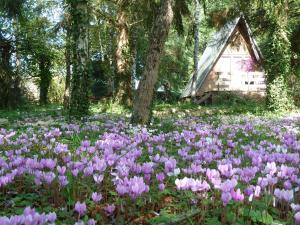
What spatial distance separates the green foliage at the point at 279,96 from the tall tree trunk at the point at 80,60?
42.7 ft

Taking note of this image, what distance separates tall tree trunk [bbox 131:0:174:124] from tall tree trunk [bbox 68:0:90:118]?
3.12 meters

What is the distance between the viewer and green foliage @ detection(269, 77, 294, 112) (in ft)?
76.3

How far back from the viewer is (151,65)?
10.8 metres

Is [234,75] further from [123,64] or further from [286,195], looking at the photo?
[286,195]

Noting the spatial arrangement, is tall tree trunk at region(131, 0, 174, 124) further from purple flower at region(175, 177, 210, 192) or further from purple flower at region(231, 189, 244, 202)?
purple flower at region(231, 189, 244, 202)

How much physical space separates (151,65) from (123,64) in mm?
17124

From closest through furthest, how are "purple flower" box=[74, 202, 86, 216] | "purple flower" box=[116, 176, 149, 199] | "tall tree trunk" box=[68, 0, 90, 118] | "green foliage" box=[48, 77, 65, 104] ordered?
"purple flower" box=[74, 202, 86, 216]
"purple flower" box=[116, 176, 149, 199]
"tall tree trunk" box=[68, 0, 90, 118]
"green foliage" box=[48, 77, 65, 104]

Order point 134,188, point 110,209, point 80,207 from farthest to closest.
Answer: point 134,188 < point 110,209 < point 80,207

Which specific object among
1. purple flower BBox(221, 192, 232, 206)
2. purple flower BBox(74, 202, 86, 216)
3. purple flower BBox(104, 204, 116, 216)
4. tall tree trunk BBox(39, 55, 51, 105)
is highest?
tall tree trunk BBox(39, 55, 51, 105)

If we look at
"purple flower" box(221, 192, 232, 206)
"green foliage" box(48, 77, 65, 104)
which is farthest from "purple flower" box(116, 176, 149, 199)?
"green foliage" box(48, 77, 65, 104)

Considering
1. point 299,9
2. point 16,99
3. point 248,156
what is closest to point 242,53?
point 299,9

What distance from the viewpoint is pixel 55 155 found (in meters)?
5.37

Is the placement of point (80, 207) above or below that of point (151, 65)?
below

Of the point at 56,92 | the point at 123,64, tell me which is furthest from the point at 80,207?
the point at 56,92
